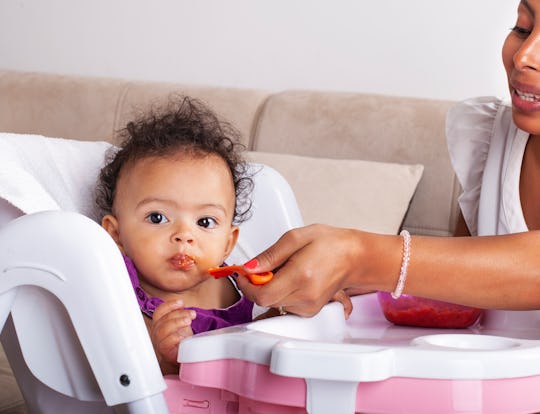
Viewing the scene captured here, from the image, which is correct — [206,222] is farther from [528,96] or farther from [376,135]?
[376,135]

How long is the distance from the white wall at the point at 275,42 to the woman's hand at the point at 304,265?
1.45 m

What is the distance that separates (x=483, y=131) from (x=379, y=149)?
631mm

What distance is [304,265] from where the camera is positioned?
948mm

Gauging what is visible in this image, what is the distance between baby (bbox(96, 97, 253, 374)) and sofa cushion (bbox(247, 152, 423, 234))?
0.65m

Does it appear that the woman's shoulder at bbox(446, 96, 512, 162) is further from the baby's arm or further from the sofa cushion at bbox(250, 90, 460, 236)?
the baby's arm

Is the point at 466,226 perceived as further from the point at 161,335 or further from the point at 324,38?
the point at 324,38

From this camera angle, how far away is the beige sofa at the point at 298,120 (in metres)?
2.06

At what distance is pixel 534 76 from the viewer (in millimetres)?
1221

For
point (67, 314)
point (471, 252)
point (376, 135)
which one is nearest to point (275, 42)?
point (376, 135)

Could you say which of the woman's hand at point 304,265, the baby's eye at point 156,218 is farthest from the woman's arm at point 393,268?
the baby's eye at point 156,218

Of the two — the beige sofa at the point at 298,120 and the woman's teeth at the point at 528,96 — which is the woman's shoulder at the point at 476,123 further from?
the beige sofa at the point at 298,120

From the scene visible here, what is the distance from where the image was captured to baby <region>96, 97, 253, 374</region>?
45.2 inches

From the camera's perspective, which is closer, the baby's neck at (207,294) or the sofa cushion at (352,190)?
the baby's neck at (207,294)

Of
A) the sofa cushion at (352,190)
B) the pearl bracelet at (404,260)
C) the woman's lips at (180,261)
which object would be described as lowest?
the sofa cushion at (352,190)
